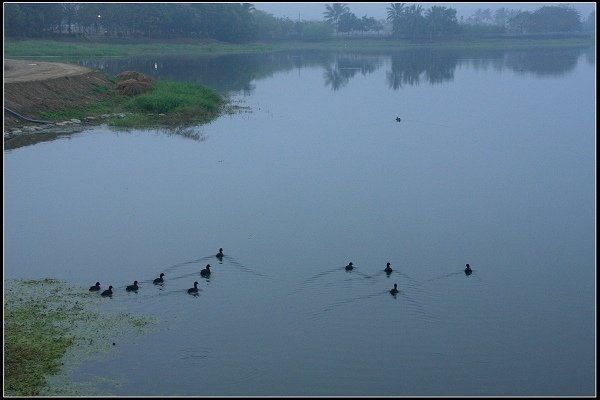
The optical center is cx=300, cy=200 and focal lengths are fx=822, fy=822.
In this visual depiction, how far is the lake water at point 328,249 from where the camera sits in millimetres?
12602

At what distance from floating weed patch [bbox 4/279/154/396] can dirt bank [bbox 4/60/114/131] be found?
18867 mm

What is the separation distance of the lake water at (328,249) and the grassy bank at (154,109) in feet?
5.12

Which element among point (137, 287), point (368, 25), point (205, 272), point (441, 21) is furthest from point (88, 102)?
point (368, 25)

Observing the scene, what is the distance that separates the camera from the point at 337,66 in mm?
79625

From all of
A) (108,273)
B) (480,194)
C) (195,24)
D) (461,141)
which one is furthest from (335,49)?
(108,273)

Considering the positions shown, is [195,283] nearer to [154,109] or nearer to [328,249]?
[328,249]

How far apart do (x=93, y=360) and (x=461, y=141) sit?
909 inches

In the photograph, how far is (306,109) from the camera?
4356 cm

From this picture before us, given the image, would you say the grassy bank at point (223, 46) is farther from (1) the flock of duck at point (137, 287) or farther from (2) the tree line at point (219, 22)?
(1) the flock of duck at point (137, 287)

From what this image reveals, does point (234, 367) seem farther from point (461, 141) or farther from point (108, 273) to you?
point (461, 141)

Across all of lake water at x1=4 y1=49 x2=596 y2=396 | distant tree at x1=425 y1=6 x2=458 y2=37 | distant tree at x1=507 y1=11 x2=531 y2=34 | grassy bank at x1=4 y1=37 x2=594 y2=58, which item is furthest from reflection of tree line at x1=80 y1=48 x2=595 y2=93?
distant tree at x1=507 y1=11 x2=531 y2=34

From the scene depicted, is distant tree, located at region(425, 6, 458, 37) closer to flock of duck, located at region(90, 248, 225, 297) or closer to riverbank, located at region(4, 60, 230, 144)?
riverbank, located at region(4, 60, 230, 144)

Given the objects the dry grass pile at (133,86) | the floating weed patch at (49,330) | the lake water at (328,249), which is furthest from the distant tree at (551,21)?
the floating weed patch at (49,330)

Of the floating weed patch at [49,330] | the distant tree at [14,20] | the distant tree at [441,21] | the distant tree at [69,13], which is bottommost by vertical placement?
the floating weed patch at [49,330]
